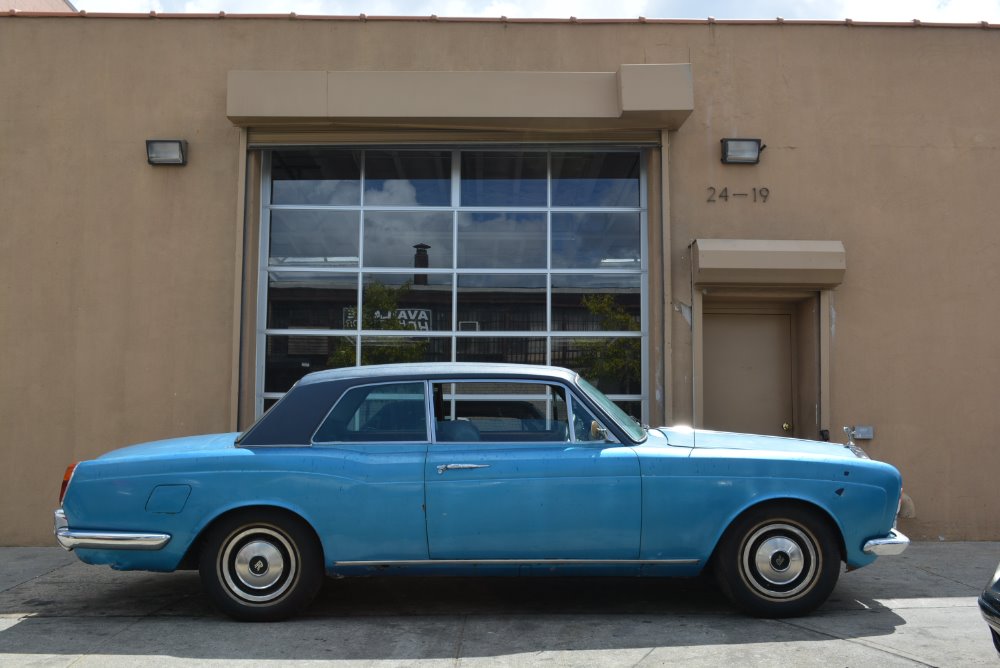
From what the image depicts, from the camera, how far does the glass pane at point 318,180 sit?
914 cm

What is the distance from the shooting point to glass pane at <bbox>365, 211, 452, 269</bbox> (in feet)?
29.6

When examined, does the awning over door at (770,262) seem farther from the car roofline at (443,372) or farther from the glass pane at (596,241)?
the car roofline at (443,372)

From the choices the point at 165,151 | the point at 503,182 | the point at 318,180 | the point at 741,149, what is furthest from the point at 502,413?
the point at 165,151

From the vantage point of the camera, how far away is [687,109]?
8242 mm

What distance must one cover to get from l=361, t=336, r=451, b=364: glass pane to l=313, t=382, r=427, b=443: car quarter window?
309 cm

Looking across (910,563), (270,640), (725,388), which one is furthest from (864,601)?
(270,640)

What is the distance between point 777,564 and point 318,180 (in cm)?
587

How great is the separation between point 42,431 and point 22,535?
3.10ft

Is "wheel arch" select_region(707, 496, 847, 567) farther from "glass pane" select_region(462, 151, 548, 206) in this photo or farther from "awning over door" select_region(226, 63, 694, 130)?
"glass pane" select_region(462, 151, 548, 206)

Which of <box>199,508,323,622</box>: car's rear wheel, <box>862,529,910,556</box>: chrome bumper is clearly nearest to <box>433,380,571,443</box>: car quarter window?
<box>199,508,323,622</box>: car's rear wheel

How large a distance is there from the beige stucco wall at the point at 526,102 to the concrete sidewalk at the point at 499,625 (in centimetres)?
183

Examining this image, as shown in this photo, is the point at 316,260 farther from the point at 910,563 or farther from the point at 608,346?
the point at 910,563

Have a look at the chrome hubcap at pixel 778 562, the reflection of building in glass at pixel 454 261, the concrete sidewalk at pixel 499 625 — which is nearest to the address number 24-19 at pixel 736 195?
the reflection of building in glass at pixel 454 261

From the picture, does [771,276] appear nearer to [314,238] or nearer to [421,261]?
[421,261]
